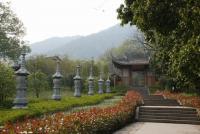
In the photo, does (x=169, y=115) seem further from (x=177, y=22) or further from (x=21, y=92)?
(x=21, y=92)

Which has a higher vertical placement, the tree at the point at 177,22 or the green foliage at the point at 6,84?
the tree at the point at 177,22

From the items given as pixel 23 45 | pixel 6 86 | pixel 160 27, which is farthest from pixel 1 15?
pixel 160 27

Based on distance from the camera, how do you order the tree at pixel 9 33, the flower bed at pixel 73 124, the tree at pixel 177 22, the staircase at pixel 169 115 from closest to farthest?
the flower bed at pixel 73 124, the tree at pixel 177 22, the staircase at pixel 169 115, the tree at pixel 9 33

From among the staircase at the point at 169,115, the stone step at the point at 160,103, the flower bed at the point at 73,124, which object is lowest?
the staircase at the point at 169,115

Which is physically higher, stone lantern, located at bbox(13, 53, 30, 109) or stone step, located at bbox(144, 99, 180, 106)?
stone lantern, located at bbox(13, 53, 30, 109)

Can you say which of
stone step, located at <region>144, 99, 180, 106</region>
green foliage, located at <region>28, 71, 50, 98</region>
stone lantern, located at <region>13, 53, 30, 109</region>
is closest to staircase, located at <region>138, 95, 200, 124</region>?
stone step, located at <region>144, 99, 180, 106</region>

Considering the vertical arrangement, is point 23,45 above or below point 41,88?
above

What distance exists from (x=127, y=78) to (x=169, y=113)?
121 ft

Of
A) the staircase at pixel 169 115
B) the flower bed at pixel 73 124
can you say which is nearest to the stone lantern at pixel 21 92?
the flower bed at pixel 73 124

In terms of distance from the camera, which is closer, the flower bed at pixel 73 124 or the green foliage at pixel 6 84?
the flower bed at pixel 73 124

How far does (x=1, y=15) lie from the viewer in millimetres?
58438

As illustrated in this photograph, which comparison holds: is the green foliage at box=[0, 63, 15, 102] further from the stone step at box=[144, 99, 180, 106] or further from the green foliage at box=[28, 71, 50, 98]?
the green foliage at box=[28, 71, 50, 98]

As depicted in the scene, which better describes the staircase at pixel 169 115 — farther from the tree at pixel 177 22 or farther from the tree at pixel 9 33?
the tree at pixel 9 33

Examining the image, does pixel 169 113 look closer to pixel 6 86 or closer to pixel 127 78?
pixel 6 86
